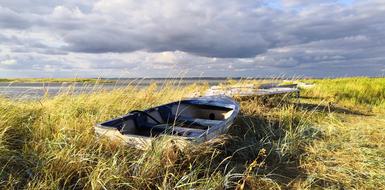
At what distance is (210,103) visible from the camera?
7816 mm

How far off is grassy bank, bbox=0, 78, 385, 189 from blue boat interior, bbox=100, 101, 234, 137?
39 cm

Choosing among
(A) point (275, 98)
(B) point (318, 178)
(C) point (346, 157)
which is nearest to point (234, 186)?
(B) point (318, 178)

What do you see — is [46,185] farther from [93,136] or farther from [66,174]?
[93,136]

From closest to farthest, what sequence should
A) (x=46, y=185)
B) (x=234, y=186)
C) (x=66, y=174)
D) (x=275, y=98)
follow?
(x=46, y=185), (x=66, y=174), (x=234, y=186), (x=275, y=98)

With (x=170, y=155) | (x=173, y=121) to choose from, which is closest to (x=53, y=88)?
(x=173, y=121)

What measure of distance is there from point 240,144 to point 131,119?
69.5 inches

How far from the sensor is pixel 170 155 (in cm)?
440

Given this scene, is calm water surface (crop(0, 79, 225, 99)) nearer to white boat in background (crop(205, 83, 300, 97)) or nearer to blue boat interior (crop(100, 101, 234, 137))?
white boat in background (crop(205, 83, 300, 97))

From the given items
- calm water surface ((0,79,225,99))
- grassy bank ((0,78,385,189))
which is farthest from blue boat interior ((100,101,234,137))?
calm water surface ((0,79,225,99))

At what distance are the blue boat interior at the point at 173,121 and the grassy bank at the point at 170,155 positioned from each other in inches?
15.4

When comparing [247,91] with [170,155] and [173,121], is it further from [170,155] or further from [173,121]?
[170,155]

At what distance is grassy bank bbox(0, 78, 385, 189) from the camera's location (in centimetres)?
405

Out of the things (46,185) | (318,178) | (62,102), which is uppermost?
(62,102)

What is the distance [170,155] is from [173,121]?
99.3 inches
